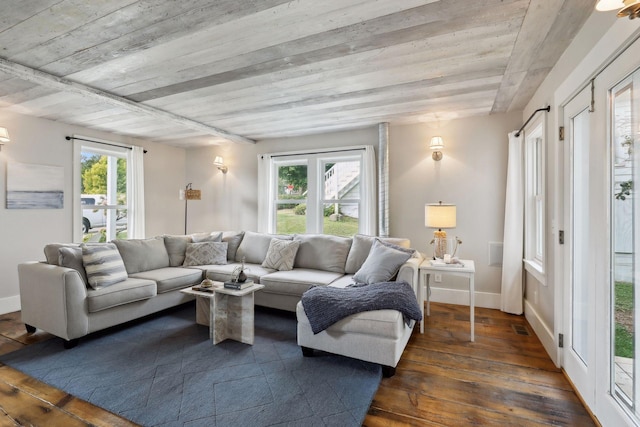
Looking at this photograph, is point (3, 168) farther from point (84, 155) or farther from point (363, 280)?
point (363, 280)

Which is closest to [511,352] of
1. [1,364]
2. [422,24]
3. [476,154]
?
[476,154]

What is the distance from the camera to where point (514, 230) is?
11.3 ft

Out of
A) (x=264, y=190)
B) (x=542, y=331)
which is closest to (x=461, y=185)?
(x=542, y=331)

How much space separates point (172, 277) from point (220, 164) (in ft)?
7.88

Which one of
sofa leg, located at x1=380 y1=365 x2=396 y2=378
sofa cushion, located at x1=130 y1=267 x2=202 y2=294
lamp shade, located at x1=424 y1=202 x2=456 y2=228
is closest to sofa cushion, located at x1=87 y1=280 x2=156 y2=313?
sofa cushion, located at x1=130 y1=267 x2=202 y2=294

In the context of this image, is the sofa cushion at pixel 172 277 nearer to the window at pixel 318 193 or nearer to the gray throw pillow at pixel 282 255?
the gray throw pillow at pixel 282 255

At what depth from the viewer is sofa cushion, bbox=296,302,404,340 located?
2.17 m

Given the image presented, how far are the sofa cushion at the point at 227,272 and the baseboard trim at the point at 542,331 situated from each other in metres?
2.74

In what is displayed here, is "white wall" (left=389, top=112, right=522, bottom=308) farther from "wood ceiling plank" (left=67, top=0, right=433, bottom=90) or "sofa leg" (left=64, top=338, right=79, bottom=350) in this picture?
"sofa leg" (left=64, top=338, right=79, bottom=350)

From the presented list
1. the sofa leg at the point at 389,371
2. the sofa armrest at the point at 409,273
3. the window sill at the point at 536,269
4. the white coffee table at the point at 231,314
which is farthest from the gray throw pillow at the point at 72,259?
the window sill at the point at 536,269

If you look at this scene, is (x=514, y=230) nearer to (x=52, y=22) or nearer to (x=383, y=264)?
(x=383, y=264)

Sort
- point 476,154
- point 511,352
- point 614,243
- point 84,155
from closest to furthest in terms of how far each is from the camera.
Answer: point 614,243
point 511,352
point 476,154
point 84,155

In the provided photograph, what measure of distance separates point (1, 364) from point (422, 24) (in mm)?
3899

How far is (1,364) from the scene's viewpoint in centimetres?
234
